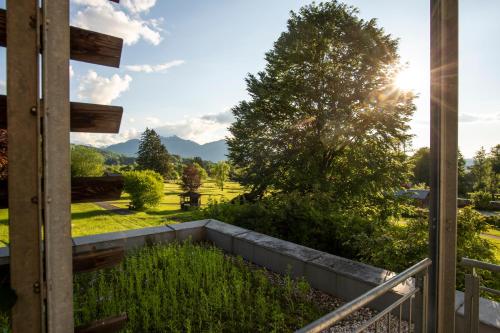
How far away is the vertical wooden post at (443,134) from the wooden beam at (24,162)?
2.30 m

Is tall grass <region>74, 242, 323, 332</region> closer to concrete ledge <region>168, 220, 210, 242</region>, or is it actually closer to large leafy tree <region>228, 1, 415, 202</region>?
concrete ledge <region>168, 220, 210, 242</region>

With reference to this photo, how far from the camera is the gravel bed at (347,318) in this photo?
3.43 meters

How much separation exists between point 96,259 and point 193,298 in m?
3.17

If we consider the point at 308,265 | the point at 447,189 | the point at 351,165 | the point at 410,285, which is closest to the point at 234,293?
the point at 308,265

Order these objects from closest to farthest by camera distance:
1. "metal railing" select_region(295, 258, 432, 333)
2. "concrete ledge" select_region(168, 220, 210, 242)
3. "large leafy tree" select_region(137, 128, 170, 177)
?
1. "metal railing" select_region(295, 258, 432, 333)
2. "concrete ledge" select_region(168, 220, 210, 242)
3. "large leafy tree" select_region(137, 128, 170, 177)

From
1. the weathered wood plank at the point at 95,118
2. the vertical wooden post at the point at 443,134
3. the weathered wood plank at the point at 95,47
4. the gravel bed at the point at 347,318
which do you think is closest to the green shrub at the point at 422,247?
the gravel bed at the point at 347,318

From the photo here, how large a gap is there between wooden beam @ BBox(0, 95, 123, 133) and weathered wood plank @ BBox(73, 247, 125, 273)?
0.52 m

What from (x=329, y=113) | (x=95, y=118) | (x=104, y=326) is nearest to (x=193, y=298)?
(x=104, y=326)

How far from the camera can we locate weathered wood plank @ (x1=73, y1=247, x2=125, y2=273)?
1200 mm

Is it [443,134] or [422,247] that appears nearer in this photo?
[443,134]

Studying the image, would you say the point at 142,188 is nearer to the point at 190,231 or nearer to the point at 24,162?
the point at 190,231

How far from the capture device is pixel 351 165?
41.4 feet

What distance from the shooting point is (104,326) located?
1.21 metres

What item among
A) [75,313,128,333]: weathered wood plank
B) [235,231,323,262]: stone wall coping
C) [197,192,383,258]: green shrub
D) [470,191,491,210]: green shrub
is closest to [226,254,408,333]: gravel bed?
[235,231,323,262]: stone wall coping
